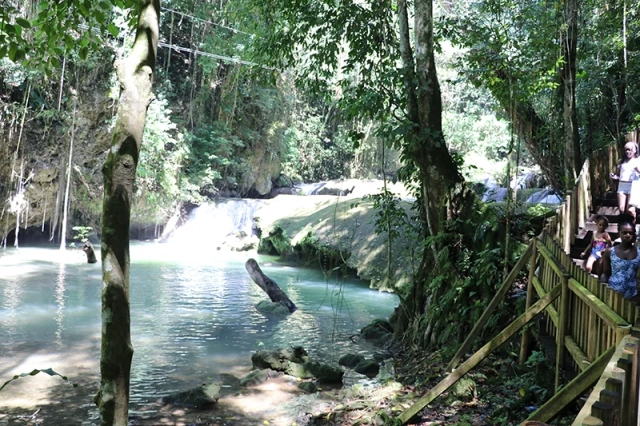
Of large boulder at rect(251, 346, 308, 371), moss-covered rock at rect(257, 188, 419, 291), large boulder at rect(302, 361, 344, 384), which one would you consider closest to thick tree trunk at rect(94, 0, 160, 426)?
large boulder at rect(302, 361, 344, 384)

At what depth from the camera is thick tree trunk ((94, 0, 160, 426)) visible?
4.09m

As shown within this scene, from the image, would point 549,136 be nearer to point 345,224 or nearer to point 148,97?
point 345,224

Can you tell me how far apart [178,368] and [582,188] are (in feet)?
24.1

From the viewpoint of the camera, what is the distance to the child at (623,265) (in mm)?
7023

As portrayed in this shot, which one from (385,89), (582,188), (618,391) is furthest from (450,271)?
(618,391)

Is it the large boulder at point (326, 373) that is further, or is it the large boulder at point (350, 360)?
the large boulder at point (350, 360)

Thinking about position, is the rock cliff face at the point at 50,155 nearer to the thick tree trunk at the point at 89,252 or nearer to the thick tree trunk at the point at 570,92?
the thick tree trunk at the point at 89,252

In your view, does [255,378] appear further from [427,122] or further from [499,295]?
[427,122]

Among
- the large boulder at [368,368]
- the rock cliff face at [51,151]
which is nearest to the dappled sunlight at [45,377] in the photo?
the large boulder at [368,368]

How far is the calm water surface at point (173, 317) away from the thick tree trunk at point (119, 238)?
444 centimetres

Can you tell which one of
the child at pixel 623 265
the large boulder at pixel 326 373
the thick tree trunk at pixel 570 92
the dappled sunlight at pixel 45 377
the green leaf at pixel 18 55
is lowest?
the dappled sunlight at pixel 45 377

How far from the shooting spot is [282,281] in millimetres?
19656

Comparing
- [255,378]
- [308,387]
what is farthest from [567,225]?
[255,378]

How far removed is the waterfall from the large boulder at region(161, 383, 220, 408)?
20870mm
